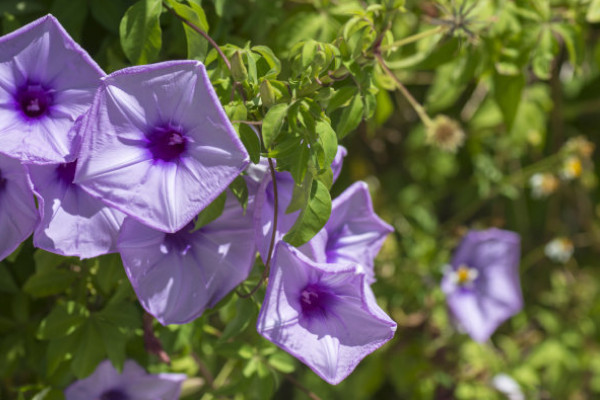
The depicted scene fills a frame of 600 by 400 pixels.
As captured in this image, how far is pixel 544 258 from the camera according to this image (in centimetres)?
219

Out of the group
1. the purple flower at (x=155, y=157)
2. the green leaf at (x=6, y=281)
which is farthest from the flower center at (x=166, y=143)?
the green leaf at (x=6, y=281)

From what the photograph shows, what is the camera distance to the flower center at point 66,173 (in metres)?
0.91

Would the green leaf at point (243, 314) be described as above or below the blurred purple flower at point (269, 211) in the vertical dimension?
below

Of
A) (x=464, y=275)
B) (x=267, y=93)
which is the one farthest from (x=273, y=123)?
(x=464, y=275)

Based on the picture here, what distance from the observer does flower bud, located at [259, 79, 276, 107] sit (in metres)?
0.83

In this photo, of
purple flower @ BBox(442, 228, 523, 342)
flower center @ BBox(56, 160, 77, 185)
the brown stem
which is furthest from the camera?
purple flower @ BBox(442, 228, 523, 342)

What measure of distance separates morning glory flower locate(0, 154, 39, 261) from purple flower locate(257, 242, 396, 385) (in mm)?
334

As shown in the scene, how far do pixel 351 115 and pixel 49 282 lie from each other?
56 cm

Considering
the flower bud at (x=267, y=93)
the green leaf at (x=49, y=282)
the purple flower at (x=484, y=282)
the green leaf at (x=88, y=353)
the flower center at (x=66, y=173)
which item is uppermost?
the flower bud at (x=267, y=93)

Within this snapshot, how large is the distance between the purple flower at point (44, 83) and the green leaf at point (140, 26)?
0.12m

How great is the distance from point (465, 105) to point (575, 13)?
555 millimetres

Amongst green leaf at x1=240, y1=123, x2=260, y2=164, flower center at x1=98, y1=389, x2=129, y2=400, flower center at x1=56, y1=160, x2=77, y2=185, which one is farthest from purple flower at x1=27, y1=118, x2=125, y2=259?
flower center at x1=98, y1=389, x2=129, y2=400

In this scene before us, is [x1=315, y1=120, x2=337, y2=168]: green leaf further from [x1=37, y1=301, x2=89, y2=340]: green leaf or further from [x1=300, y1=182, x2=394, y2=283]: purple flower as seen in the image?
[x1=37, y1=301, x2=89, y2=340]: green leaf

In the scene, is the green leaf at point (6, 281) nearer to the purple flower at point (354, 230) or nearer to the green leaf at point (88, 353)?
the green leaf at point (88, 353)
